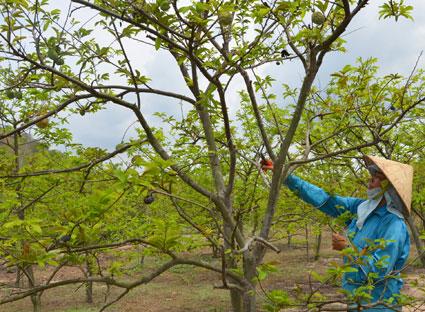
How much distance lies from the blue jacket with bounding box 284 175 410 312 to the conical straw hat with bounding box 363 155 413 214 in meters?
0.17

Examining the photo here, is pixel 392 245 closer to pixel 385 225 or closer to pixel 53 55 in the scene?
pixel 385 225

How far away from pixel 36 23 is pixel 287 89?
115 inches

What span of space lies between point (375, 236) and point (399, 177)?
47 cm

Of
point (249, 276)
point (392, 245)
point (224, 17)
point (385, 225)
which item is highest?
point (224, 17)

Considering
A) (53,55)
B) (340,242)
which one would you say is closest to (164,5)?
(53,55)

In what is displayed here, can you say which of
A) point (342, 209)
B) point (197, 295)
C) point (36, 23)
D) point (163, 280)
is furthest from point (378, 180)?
point (163, 280)

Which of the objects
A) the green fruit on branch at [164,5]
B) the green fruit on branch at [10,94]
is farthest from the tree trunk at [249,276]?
the green fruit on branch at [10,94]

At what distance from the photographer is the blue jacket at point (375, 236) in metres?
2.13

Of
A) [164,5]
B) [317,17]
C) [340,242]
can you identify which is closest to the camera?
[164,5]

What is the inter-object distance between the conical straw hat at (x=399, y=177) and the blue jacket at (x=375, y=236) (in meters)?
0.17

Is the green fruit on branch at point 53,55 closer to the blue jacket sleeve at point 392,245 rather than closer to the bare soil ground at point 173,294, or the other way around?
the blue jacket sleeve at point 392,245

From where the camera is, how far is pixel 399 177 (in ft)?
7.97

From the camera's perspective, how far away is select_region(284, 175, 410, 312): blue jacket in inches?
84.0

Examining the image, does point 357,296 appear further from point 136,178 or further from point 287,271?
point 287,271
